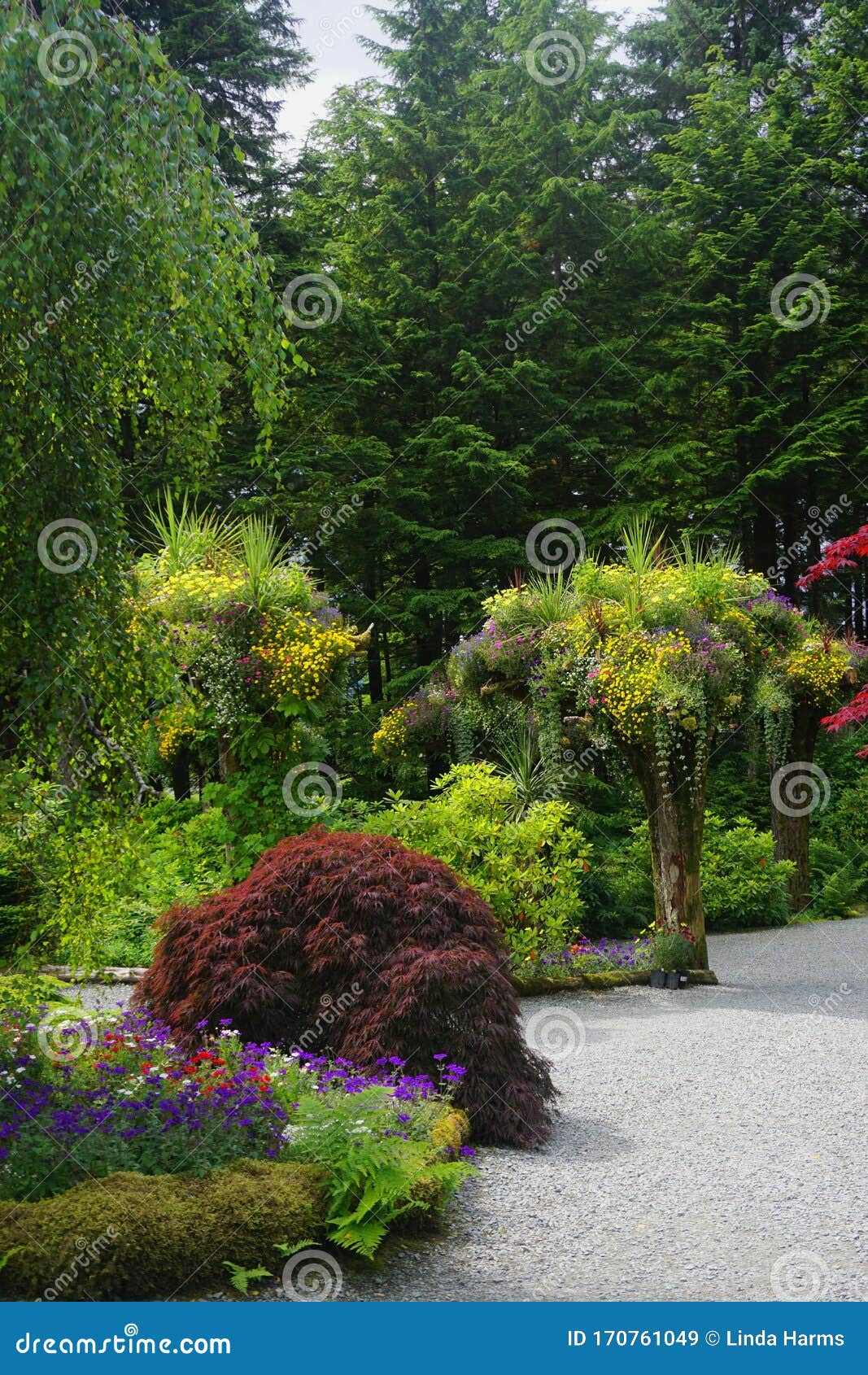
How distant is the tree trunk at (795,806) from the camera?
13.9 meters

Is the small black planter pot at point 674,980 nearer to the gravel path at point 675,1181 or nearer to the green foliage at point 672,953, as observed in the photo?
the green foliage at point 672,953

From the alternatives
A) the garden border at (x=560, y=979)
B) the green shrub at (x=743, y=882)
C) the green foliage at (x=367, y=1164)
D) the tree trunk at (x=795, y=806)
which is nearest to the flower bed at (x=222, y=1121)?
the green foliage at (x=367, y=1164)

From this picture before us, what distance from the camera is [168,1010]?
550cm

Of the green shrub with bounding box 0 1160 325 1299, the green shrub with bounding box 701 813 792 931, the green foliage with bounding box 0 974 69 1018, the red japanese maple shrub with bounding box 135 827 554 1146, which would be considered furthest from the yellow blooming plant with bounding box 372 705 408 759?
the green shrub with bounding box 0 1160 325 1299

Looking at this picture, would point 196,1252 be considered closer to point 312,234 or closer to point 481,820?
point 481,820

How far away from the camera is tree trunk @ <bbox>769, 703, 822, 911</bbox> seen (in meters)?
13.9

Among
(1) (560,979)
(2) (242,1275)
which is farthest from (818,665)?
→ (2) (242,1275)

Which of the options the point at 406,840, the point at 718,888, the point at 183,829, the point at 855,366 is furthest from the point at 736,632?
the point at 855,366

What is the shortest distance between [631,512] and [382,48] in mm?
8905

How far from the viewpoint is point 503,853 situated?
926cm

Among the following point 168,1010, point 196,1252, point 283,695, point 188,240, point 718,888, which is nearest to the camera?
point 196,1252

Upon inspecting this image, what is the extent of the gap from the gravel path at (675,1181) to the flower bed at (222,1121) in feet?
0.69

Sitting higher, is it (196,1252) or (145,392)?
(145,392)

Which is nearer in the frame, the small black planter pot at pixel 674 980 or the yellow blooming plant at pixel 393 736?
the small black planter pot at pixel 674 980
